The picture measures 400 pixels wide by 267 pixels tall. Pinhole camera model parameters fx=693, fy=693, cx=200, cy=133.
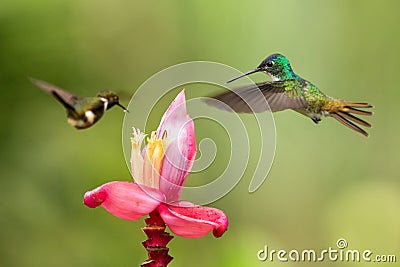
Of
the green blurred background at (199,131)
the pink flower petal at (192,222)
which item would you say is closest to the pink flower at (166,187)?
the pink flower petal at (192,222)

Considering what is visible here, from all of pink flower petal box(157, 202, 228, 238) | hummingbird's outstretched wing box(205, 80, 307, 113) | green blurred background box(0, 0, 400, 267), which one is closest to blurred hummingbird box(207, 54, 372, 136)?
hummingbird's outstretched wing box(205, 80, 307, 113)

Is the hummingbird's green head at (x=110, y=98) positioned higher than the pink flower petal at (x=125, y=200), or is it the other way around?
the hummingbird's green head at (x=110, y=98)

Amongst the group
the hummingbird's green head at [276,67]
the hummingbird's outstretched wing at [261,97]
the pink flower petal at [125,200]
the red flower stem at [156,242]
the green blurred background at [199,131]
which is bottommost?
the red flower stem at [156,242]

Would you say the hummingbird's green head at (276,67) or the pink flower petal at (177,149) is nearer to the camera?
the pink flower petal at (177,149)

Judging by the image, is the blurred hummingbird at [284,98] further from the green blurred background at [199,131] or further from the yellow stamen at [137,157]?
the green blurred background at [199,131]

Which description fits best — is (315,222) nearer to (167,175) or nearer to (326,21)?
(326,21)

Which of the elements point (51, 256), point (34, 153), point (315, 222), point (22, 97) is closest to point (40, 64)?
point (22, 97)

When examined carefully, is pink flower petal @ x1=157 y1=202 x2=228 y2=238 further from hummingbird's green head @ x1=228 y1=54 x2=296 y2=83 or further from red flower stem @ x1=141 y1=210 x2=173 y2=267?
hummingbird's green head @ x1=228 y1=54 x2=296 y2=83

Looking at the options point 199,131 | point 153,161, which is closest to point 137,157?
point 153,161
